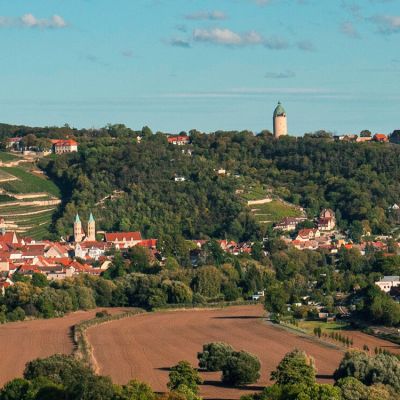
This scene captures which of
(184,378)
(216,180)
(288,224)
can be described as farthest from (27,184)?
(184,378)

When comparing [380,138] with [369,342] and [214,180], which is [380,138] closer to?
[214,180]

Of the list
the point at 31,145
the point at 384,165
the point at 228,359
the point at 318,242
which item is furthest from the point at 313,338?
the point at 31,145

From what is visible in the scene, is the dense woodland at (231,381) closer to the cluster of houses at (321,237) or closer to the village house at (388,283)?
the village house at (388,283)

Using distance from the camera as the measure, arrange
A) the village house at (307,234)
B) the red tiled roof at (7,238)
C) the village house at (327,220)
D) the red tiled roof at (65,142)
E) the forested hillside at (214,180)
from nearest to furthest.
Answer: the red tiled roof at (7,238), the village house at (307,234), the forested hillside at (214,180), the village house at (327,220), the red tiled roof at (65,142)

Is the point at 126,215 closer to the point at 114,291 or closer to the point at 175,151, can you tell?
the point at 175,151

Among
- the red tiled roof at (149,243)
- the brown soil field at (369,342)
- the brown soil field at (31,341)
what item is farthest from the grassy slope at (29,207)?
the brown soil field at (369,342)

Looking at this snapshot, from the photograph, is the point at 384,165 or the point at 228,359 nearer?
the point at 228,359
